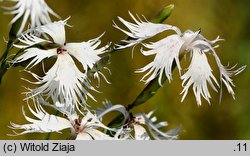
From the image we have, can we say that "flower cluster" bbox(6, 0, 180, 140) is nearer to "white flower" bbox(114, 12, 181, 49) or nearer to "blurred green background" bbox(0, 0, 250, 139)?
"white flower" bbox(114, 12, 181, 49)

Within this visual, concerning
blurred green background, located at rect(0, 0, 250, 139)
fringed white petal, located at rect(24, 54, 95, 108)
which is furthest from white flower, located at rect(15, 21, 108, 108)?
blurred green background, located at rect(0, 0, 250, 139)

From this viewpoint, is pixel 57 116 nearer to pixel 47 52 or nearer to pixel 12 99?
pixel 47 52

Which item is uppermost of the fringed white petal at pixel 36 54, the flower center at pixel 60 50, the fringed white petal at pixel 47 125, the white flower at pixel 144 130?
the flower center at pixel 60 50

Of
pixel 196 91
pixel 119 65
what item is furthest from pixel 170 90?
pixel 196 91

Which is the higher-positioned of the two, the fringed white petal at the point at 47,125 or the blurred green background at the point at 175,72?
the blurred green background at the point at 175,72

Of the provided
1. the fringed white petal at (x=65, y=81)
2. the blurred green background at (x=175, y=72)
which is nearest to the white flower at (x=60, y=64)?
Result: the fringed white petal at (x=65, y=81)

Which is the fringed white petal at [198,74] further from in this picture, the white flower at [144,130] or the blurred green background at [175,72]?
the blurred green background at [175,72]

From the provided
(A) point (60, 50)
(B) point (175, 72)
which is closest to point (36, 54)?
(A) point (60, 50)
